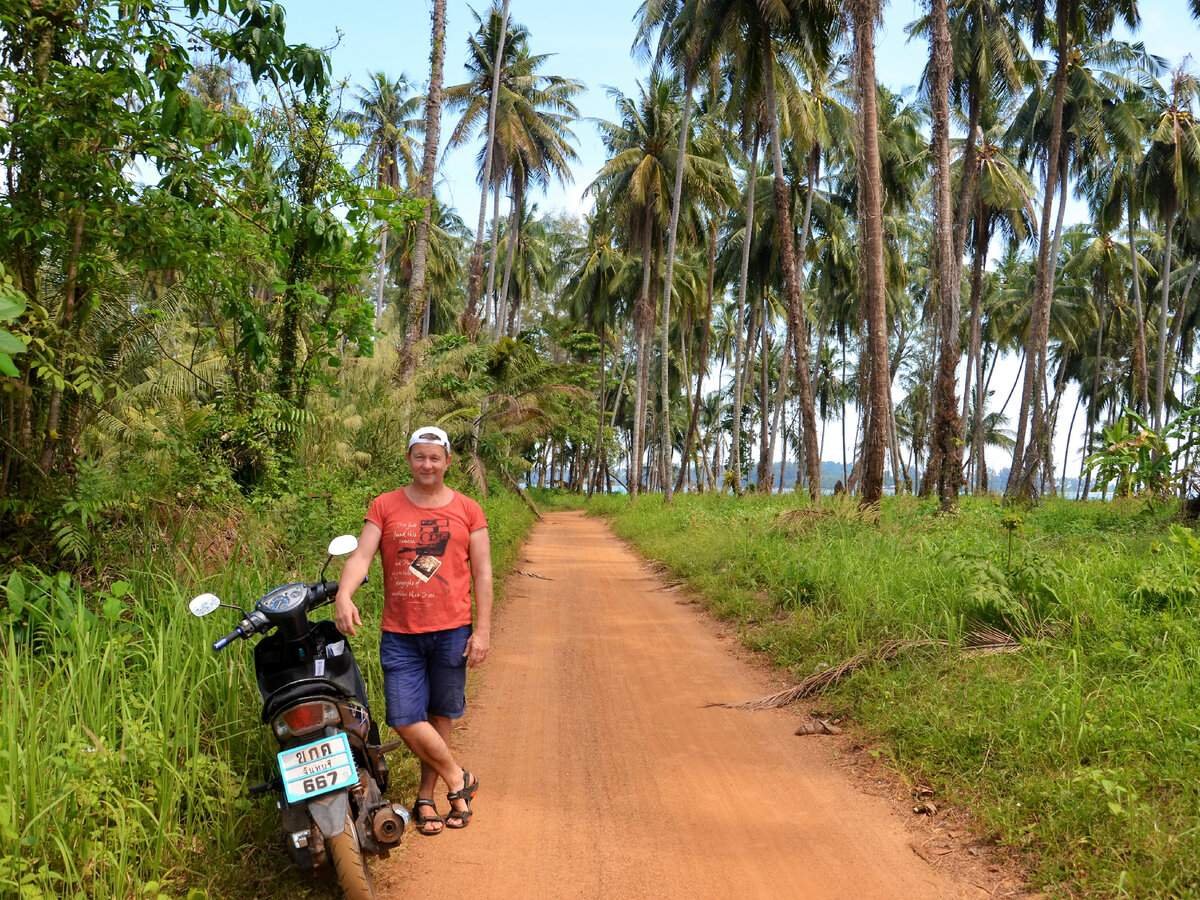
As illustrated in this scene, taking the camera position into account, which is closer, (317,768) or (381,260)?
(317,768)

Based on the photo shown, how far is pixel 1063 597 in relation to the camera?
5.65 metres

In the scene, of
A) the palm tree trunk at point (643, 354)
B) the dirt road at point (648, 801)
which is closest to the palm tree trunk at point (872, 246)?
the dirt road at point (648, 801)

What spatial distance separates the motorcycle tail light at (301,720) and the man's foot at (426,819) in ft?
2.84

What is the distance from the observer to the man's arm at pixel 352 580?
10.6ft

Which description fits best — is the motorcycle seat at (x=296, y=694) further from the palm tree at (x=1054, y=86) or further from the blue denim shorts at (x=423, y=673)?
the palm tree at (x=1054, y=86)

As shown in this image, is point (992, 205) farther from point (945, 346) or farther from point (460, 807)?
point (460, 807)

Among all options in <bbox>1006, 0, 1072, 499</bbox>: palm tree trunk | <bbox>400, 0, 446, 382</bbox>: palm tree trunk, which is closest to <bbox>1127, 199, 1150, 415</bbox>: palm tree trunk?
<bbox>1006, 0, 1072, 499</bbox>: palm tree trunk

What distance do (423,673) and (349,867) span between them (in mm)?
905

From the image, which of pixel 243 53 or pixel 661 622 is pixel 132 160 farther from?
pixel 661 622

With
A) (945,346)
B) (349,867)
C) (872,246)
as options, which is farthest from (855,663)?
(945,346)

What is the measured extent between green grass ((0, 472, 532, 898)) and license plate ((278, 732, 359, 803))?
0.45 m

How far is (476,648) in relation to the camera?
3.66 m

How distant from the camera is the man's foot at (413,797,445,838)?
360 centimetres

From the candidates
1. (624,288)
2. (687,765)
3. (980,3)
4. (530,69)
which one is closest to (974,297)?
(980,3)
